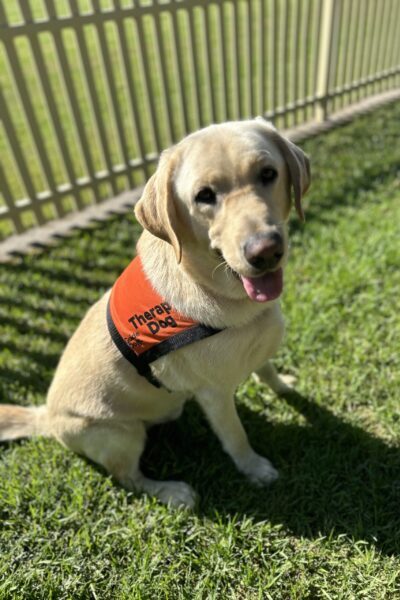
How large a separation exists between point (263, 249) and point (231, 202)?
0.91 ft

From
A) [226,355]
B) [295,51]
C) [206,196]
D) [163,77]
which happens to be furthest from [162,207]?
[295,51]

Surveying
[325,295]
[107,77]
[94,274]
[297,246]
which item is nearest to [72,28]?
[107,77]

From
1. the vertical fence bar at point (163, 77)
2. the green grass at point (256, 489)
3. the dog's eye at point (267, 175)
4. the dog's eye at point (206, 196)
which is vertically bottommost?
the green grass at point (256, 489)

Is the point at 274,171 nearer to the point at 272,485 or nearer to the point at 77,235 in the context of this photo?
the point at 272,485

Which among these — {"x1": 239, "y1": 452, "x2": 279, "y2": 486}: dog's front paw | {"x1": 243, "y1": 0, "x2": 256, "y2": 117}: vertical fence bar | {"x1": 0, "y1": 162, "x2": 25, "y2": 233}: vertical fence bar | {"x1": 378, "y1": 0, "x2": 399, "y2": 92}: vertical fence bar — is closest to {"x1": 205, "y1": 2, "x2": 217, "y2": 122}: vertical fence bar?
{"x1": 243, "y1": 0, "x2": 256, "y2": 117}: vertical fence bar

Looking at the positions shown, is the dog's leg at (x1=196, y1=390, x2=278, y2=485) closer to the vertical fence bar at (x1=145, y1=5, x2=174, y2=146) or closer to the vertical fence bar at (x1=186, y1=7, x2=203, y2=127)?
the vertical fence bar at (x1=145, y1=5, x2=174, y2=146)

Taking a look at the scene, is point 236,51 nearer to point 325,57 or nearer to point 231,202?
point 325,57

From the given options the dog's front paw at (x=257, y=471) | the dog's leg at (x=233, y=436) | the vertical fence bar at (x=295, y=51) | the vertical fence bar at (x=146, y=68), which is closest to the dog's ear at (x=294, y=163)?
the dog's leg at (x=233, y=436)

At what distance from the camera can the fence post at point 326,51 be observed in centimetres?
631

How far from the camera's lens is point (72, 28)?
4.79m

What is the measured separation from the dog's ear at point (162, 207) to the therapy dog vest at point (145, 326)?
15.0 inches

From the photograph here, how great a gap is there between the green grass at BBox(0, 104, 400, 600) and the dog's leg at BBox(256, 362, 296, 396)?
0.07m

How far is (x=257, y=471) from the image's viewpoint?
272 centimetres

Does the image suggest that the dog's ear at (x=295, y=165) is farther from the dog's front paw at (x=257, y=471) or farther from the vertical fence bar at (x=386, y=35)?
the vertical fence bar at (x=386, y=35)
